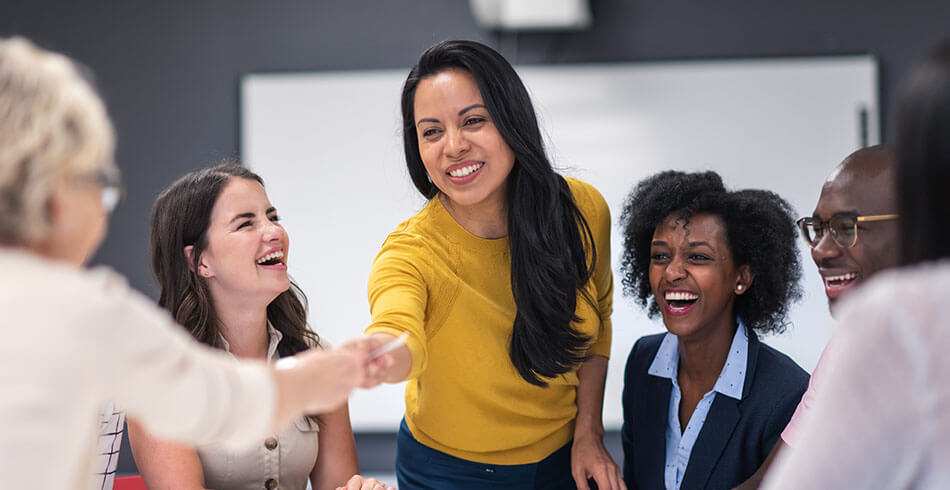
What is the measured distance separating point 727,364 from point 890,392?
4.30 feet

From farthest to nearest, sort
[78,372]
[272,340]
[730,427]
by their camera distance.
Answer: [272,340]
[730,427]
[78,372]

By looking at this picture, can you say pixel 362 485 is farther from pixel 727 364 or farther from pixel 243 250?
pixel 727 364

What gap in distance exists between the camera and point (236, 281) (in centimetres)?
236

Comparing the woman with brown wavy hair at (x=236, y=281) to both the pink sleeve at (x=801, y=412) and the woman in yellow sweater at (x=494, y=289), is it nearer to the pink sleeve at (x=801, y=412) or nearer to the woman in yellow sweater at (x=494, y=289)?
the woman in yellow sweater at (x=494, y=289)

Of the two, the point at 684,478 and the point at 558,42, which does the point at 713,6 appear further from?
the point at 684,478

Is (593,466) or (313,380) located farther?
(593,466)

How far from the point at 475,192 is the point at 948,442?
1354 millimetres

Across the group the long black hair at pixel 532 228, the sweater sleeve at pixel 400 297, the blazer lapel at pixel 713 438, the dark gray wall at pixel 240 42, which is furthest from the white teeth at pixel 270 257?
the dark gray wall at pixel 240 42

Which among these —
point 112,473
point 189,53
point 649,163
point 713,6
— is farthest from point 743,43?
point 112,473

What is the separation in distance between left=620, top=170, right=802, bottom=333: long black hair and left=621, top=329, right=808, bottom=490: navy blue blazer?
109 millimetres

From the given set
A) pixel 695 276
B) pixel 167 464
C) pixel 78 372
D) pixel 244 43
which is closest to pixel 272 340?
pixel 167 464

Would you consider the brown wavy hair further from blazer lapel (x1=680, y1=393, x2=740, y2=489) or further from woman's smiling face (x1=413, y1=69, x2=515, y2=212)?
blazer lapel (x1=680, y1=393, x2=740, y2=489)

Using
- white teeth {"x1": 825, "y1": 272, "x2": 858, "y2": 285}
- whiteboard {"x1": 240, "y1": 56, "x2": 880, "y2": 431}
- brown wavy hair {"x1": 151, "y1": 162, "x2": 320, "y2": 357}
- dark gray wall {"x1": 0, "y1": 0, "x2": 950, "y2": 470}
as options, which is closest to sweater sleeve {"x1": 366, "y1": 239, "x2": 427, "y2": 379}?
brown wavy hair {"x1": 151, "y1": 162, "x2": 320, "y2": 357}

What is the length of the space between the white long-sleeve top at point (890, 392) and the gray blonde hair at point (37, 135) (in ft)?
3.01
